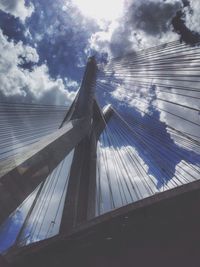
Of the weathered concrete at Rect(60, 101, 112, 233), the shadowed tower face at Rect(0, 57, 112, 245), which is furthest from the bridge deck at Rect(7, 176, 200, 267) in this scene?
the weathered concrete at Rect(60, 101, 112, 233)

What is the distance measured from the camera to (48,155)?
22.5ft

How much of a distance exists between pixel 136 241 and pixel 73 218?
5.23m

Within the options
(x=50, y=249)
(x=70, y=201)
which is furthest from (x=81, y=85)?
(x=50, y=249)

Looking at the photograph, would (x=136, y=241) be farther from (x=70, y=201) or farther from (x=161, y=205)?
(x=70, y=201)

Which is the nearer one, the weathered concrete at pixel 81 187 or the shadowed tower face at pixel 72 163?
the shadowed tower face at pixel 72 163

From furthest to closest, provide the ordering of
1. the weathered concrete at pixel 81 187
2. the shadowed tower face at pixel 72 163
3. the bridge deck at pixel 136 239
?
the weathered concrete at pixel 81 187 < the shadowed tower face at pixel 72 163 < the bridge deck at pixel 136 239

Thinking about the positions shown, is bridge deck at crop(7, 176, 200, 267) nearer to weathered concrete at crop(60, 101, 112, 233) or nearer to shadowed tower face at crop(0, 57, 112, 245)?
shadowed tower face at crop(0, 57, 112, 245)

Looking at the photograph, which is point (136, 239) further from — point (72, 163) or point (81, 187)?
point (72, 163)

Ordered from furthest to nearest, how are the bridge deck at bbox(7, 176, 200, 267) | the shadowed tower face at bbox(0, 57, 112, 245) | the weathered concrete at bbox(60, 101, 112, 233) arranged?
1. the weathered concrete at bbox(60, 101, 112, 233)
2. the shadowed tower face at bbox(0, 57, 112, 245)
3. the bridge deck at bbox(7, 176, 200, 267)

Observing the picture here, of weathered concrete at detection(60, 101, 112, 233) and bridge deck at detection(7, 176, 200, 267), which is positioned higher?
bridge deck at detection(7, 176, 200, 267)

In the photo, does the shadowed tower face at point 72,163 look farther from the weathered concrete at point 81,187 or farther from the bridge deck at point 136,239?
the bridge deck at point 136,239

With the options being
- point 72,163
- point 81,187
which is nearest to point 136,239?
point 81,187

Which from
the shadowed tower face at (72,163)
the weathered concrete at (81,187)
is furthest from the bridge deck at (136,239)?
the weathered concrete at (81,187)

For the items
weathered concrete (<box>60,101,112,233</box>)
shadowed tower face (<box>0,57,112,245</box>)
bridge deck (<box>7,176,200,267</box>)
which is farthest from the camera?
weathered concrete (<box>60,101,112,233</box>)
